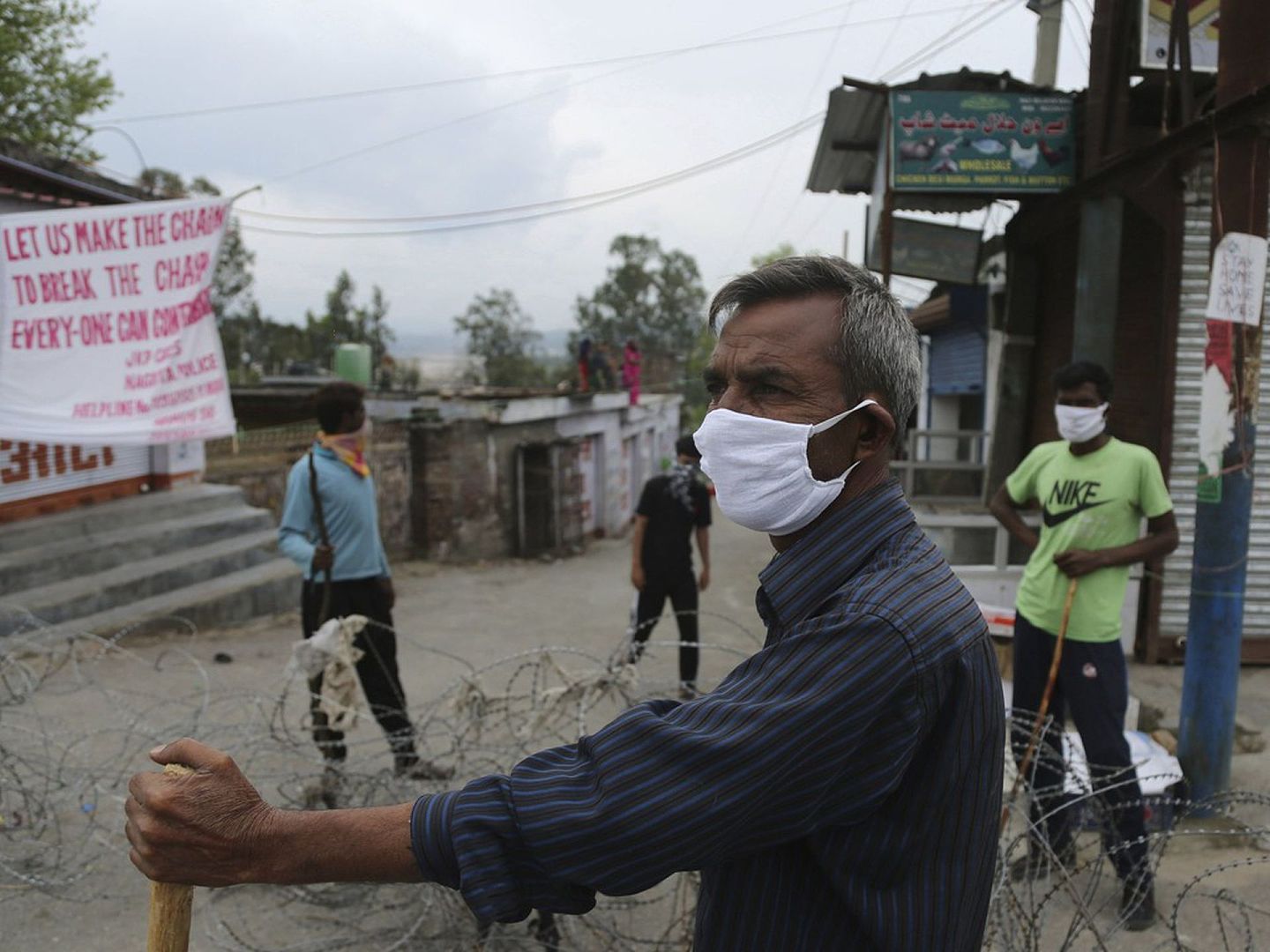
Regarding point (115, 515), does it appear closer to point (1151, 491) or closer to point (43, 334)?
point (43, 334)

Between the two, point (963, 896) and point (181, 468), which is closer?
point (963, 896)

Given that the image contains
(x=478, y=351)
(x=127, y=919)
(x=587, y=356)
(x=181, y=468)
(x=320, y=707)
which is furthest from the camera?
(x=478, y=351)

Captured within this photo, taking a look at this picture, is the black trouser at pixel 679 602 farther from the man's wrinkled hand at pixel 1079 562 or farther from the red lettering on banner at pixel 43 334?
the red lettering on banner at pixel 43 334

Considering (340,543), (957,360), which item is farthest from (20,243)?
(957,360)

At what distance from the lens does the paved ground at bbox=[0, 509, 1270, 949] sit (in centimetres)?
349

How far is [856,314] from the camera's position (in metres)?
1.21

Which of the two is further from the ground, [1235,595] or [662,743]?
[662,743]

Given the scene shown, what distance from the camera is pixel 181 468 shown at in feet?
34.0

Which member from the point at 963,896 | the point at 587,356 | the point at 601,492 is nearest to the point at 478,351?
the point at 587,356

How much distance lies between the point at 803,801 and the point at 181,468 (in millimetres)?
10787

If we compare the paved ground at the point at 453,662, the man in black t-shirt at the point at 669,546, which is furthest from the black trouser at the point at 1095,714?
the man in black t-shirt at the point at 669,546

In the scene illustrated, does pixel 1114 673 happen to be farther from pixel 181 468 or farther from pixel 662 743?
pixel 181 468

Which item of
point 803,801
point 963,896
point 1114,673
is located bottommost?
point 1114,673

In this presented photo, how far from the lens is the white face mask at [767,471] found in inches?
49.8
